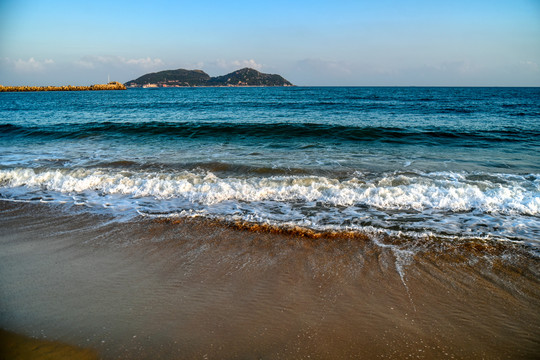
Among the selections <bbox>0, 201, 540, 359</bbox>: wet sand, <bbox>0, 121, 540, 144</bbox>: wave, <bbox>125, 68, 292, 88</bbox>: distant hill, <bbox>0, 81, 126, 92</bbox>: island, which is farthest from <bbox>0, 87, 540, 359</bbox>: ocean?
<bbox>125, 68, 292, 88</bbox>: distant hill

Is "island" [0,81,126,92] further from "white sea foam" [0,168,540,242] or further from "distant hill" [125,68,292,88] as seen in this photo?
"white sea foam" [0,168,540,242]

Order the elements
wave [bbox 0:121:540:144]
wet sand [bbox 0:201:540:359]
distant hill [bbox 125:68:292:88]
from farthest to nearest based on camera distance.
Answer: distant hill [bbox 125:68:292:88]
wave [bbox 0:121:540:144]
wet sand [bbox 0:201:540:359]

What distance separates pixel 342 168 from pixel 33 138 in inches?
578

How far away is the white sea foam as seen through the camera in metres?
5.08

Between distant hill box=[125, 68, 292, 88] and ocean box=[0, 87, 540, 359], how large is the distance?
133m

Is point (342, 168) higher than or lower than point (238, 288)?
higher

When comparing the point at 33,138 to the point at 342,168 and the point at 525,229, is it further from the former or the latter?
the point at 525,229


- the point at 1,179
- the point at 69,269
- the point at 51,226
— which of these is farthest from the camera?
the point at 1,179

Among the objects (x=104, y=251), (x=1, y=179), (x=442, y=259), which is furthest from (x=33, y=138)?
(x=442, y=259)

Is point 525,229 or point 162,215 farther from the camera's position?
point 162,215

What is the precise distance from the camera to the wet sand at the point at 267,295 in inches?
99.7

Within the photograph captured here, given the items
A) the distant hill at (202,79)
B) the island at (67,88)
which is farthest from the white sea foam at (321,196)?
the distant hill at (202,79)

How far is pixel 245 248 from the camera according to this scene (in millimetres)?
4227

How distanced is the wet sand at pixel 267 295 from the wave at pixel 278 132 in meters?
10.1
